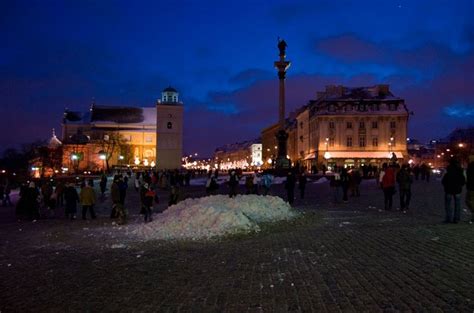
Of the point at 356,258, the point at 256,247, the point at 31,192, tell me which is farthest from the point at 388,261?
the point at 31,192

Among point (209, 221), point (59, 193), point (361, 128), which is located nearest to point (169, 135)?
point (361, 128)

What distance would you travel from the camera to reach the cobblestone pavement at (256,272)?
22.8 feet

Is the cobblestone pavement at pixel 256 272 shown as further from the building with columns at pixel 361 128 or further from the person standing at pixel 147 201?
the building with columns at pixel 361 128

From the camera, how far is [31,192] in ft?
69.6

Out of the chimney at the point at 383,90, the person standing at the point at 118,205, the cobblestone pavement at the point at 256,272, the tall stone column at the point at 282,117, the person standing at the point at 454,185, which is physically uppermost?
the chimney at the point at 383,90

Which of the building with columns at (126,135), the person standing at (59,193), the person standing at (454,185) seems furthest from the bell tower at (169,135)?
the person standing at (454,185)

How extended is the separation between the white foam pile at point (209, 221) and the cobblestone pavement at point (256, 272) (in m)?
0.90

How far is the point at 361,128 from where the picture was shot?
278 feet

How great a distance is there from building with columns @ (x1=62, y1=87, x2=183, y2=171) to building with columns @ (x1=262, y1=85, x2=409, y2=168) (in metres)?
44.7

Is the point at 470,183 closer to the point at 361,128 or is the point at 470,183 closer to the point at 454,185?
the point at 454,185

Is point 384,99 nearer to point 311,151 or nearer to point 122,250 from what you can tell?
point 311,151

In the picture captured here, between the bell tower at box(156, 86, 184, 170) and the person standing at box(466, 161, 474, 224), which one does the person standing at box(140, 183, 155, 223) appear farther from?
the bell tower at box(156, 86, 184, 170)

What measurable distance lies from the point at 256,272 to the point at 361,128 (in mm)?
78839

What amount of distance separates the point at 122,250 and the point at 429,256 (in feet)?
22.9
